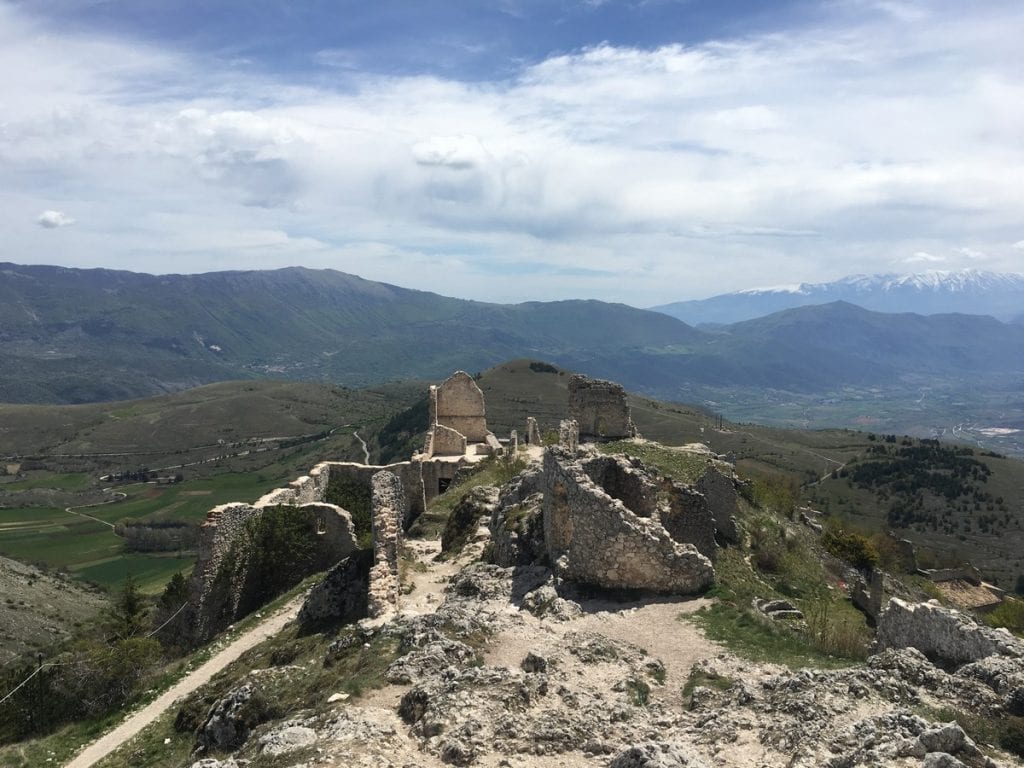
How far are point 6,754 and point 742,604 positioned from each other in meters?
19.2

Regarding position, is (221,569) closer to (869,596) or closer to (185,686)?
(185,686)

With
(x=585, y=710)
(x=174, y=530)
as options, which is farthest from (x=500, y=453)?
(x=174, y=530)

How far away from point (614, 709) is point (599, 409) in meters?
30.4

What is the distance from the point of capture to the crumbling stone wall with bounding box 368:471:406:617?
16.9 meters

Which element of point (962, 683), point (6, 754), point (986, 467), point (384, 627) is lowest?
point (986, 467)

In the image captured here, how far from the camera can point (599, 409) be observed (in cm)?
4038

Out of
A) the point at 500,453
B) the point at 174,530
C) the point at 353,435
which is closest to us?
the point at 500,453

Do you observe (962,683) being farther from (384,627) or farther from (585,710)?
(384,627)

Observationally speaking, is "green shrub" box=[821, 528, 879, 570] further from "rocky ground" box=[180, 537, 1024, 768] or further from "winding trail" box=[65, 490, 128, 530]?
"winding trail" box=[65, 490, 128, 530]

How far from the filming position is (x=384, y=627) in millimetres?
14266

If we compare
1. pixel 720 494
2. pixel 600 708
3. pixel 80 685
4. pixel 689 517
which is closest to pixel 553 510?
pixel 689 517

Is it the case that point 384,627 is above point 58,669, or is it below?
above

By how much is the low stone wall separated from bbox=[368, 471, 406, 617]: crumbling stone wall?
1062 cm

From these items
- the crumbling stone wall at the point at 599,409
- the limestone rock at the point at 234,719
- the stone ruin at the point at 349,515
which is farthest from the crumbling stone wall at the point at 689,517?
the crumbling stone wall at the point at 599,409
